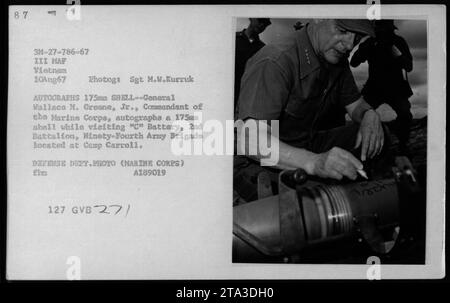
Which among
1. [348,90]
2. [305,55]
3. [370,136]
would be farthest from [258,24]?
[370,136]

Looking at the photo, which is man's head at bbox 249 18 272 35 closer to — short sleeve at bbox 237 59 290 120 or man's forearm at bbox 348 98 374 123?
short sleeve at bbox 237 59 290 120

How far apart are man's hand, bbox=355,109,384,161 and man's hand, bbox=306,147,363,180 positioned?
0.03 metres

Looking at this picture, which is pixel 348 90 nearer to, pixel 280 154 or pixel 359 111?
pixel 359 111

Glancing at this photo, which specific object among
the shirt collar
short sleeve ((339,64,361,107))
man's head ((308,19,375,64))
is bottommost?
short sleeve ((339,64,361,107))

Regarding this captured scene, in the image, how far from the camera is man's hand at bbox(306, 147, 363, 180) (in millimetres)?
1203

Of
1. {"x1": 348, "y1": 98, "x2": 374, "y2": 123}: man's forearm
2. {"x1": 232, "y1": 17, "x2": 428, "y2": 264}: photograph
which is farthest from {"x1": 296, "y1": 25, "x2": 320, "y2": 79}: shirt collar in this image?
{"x1": 348, "y1": 98, "x2": 374, "y2": 123}: man's forearm

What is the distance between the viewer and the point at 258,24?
120 cm

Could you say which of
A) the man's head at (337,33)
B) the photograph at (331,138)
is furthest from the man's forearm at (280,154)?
the man's head at (337,33)

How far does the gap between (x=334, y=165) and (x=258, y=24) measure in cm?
34

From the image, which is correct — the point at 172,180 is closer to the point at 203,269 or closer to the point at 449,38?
the point at 203,269

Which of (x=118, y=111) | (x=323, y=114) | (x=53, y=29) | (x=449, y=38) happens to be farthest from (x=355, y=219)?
(x=53, y=29)

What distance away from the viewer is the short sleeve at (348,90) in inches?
47.4

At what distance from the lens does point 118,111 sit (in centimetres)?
121

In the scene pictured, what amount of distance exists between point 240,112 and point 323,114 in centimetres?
18
